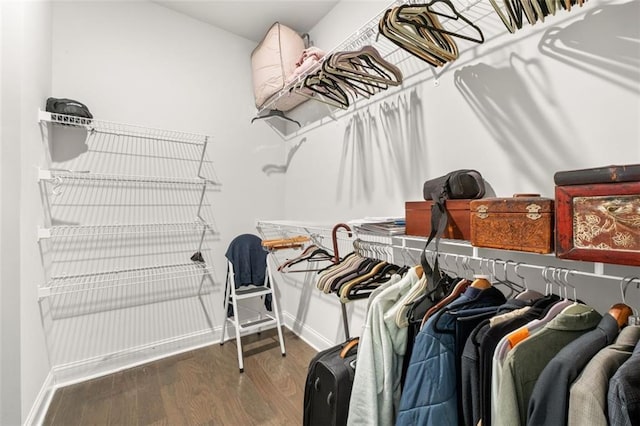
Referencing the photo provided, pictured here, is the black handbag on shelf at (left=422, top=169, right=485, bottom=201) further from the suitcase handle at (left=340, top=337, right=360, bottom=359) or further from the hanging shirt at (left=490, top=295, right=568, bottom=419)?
the suitcase handle at (left=340, top=337, right=360, bottom=359)

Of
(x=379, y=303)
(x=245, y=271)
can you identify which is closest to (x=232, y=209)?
(x=245, y=271)

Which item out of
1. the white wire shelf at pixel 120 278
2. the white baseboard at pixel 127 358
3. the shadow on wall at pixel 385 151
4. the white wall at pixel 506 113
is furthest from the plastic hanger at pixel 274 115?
the white baseboard at pixel 127 358

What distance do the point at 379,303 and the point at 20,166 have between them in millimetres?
1844

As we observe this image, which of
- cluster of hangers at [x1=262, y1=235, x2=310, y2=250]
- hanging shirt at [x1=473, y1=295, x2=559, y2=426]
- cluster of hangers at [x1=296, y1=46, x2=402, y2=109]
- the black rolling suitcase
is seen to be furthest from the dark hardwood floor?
cluster of hangers at [x1=296, y1=46, x2=402, y2=109]

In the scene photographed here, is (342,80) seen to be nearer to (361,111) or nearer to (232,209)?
(361,111)

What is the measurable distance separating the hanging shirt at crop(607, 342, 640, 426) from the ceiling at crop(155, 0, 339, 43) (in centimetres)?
265

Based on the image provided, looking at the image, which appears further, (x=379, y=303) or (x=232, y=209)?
(x=232, y=209)

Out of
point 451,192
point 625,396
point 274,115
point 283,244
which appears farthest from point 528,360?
point 274,115

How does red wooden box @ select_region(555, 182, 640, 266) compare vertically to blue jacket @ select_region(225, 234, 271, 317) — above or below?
above

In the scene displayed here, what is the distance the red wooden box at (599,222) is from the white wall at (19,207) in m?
2.15

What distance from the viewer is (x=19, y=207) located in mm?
1396

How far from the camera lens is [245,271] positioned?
8.09 ft

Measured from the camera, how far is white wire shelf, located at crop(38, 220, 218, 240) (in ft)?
6.39

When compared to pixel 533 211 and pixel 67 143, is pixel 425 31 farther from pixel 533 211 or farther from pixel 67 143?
pixel 67 143
